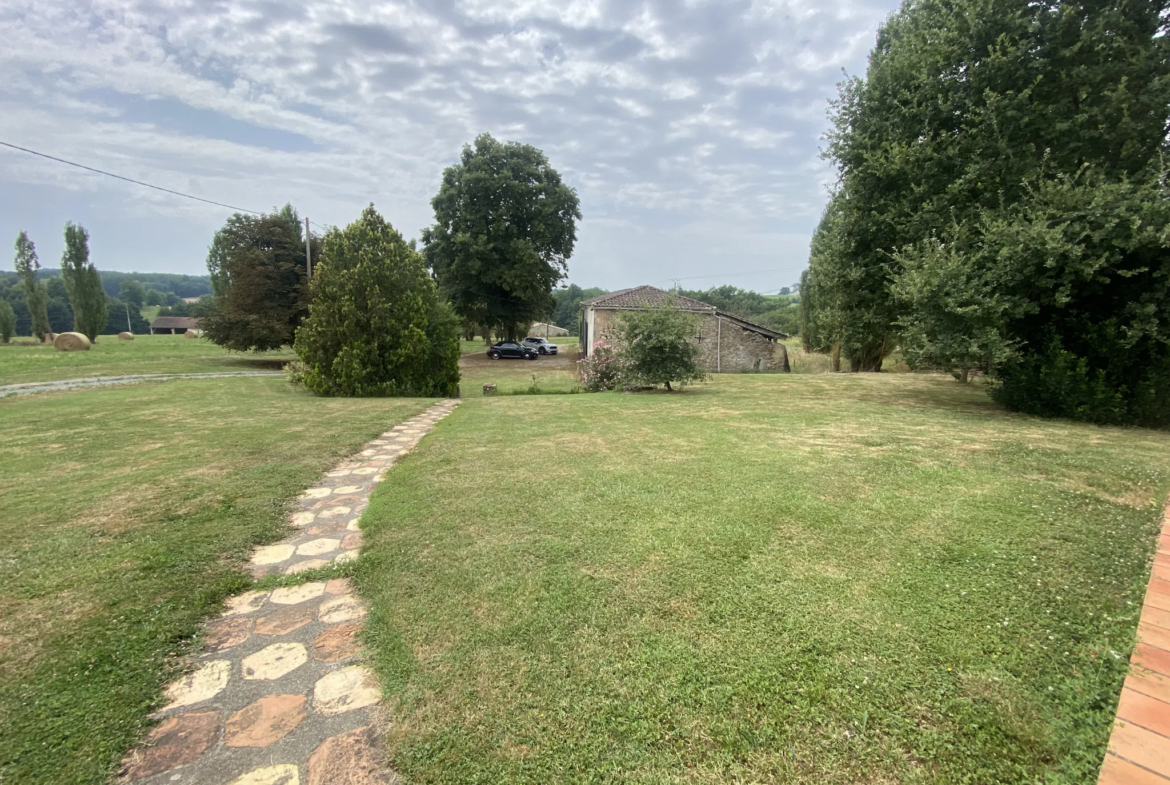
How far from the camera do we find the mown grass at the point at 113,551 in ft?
5.53

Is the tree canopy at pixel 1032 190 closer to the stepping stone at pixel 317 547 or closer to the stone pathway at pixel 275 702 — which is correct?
the stepping stone at pixel 317 547

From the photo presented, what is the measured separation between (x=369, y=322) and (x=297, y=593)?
32.2ft

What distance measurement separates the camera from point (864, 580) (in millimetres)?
2502

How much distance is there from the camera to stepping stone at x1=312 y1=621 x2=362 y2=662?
2092 mm

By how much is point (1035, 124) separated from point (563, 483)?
9.95m

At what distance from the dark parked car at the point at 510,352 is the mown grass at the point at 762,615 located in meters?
25.9

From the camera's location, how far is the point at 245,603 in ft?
8.21

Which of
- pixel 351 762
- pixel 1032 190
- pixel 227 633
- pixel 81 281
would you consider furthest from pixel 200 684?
pixel 81 281

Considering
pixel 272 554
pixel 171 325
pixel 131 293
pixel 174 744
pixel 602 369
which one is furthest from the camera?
pixel 131 293

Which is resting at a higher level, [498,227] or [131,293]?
[131,293]

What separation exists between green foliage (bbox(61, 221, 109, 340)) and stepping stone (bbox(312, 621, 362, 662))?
47.6m

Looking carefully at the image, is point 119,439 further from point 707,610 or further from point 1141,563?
point 1141,563

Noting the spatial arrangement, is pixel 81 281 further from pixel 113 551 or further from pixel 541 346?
pixel 113 551

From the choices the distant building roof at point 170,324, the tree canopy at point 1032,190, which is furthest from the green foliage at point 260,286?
Result: the distant building roof at point 170,324
